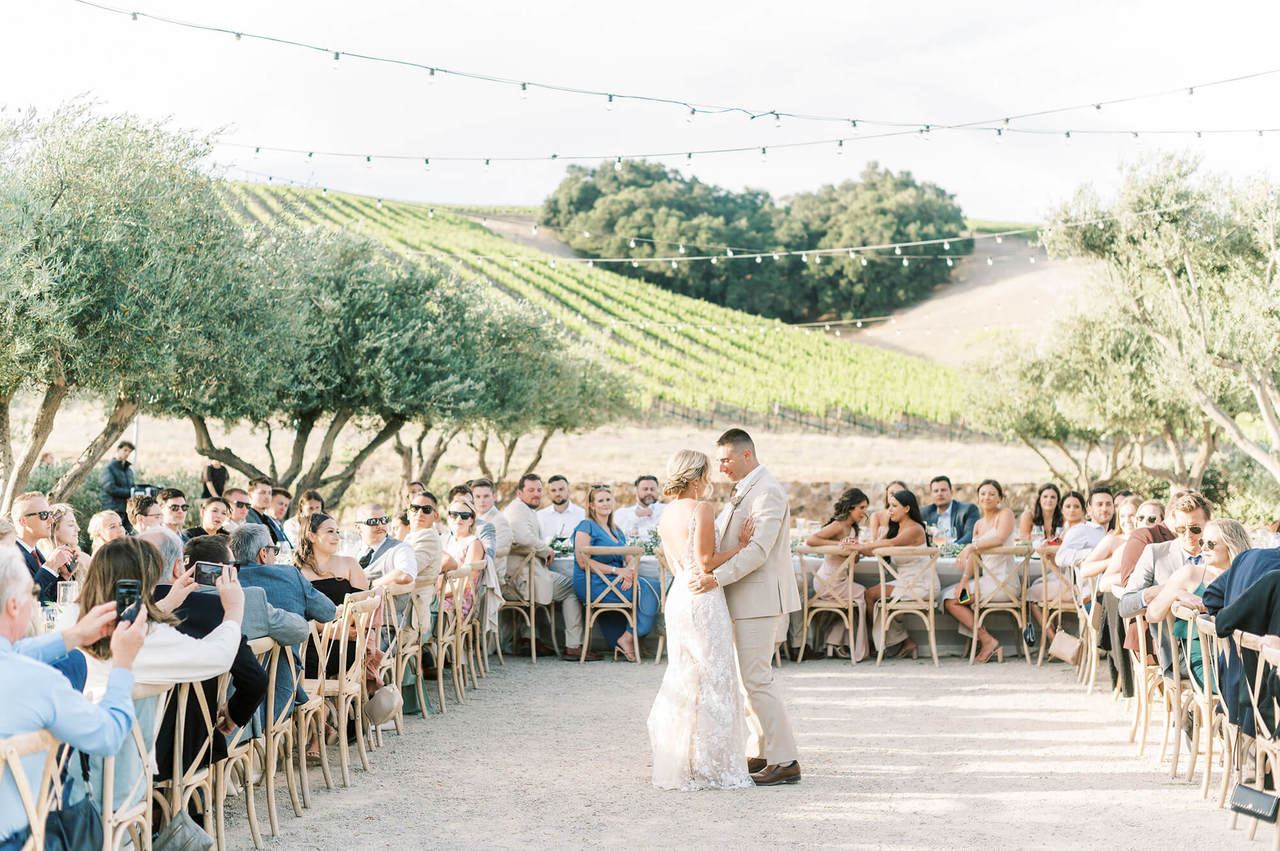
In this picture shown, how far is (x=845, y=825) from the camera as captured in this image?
4.96 metres

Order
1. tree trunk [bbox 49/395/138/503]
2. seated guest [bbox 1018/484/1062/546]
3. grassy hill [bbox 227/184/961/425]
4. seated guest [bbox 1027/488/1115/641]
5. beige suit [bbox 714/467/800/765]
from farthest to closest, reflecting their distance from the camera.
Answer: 1. grassy hill [bbox 227/184/961/425]
2. tree trunk [bbox 49/395/138/503]
3. seated guest [bbox 1018/484/1062/546]
4. seated guest [bbox 1027/488/1115/641]
5. beige suit [bbox 714/467/800/765]

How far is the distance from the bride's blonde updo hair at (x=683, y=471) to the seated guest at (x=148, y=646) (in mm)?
2057

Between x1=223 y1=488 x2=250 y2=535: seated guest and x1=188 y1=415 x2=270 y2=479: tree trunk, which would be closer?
x1=223 y1=488 x2=250 y2=535: seated guest

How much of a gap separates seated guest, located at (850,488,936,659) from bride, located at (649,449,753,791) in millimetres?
3709

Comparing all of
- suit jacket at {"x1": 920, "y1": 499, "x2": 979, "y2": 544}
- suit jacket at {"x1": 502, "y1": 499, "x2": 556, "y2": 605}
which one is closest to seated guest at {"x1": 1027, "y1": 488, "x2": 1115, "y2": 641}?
suit jacket at {"x1": 920, "y1": 499, "x2": 979, "y2": 544}

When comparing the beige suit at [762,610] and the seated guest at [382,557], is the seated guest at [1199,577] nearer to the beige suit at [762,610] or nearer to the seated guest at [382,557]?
the beige suit at [762,610]

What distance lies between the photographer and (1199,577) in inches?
218

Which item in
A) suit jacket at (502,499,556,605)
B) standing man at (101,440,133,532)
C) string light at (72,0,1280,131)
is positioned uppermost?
string light at (72,0,1280,131)

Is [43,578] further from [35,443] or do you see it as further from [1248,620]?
[1248,620]

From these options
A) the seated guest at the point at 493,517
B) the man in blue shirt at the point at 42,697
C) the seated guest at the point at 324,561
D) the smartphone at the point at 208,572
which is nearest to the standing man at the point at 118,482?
the seated guest at the point at 493,517

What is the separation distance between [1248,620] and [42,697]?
3.92 meters

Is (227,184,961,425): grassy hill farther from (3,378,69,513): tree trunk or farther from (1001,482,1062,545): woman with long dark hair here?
(1001,482,1062,545): woman with long dark hair

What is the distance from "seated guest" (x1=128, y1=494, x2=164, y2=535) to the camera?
733 centimetres

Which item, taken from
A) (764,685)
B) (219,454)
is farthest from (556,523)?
(219,454)
